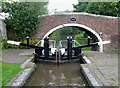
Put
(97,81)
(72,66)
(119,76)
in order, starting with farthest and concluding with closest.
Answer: (72,66)
(119,76)
(97,81)

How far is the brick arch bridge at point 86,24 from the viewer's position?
1025 cm

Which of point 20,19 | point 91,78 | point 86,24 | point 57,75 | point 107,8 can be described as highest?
point 107,8

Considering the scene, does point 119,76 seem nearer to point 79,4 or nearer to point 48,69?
point 48,69

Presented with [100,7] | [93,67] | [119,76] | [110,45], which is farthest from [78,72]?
[100,7]

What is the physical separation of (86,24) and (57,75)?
6660 mm

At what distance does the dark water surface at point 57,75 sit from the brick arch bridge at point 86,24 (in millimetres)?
4781

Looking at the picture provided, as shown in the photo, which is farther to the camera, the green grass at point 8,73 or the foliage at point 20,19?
the foliage at point 20,19

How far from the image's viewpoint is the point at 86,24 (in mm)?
10531

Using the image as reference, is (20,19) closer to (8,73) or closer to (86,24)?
(86,24)

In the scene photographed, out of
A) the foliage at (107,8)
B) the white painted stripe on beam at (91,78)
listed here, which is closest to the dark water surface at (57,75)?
the white painted stripe on beam at (91,78)

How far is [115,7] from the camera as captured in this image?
39.8 feet

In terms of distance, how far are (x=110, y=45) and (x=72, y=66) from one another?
6534 mm

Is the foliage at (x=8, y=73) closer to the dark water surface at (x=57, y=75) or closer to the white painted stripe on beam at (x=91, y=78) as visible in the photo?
the dark water surface at (x=57, y=75)

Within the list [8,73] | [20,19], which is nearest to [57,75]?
[8,73]
